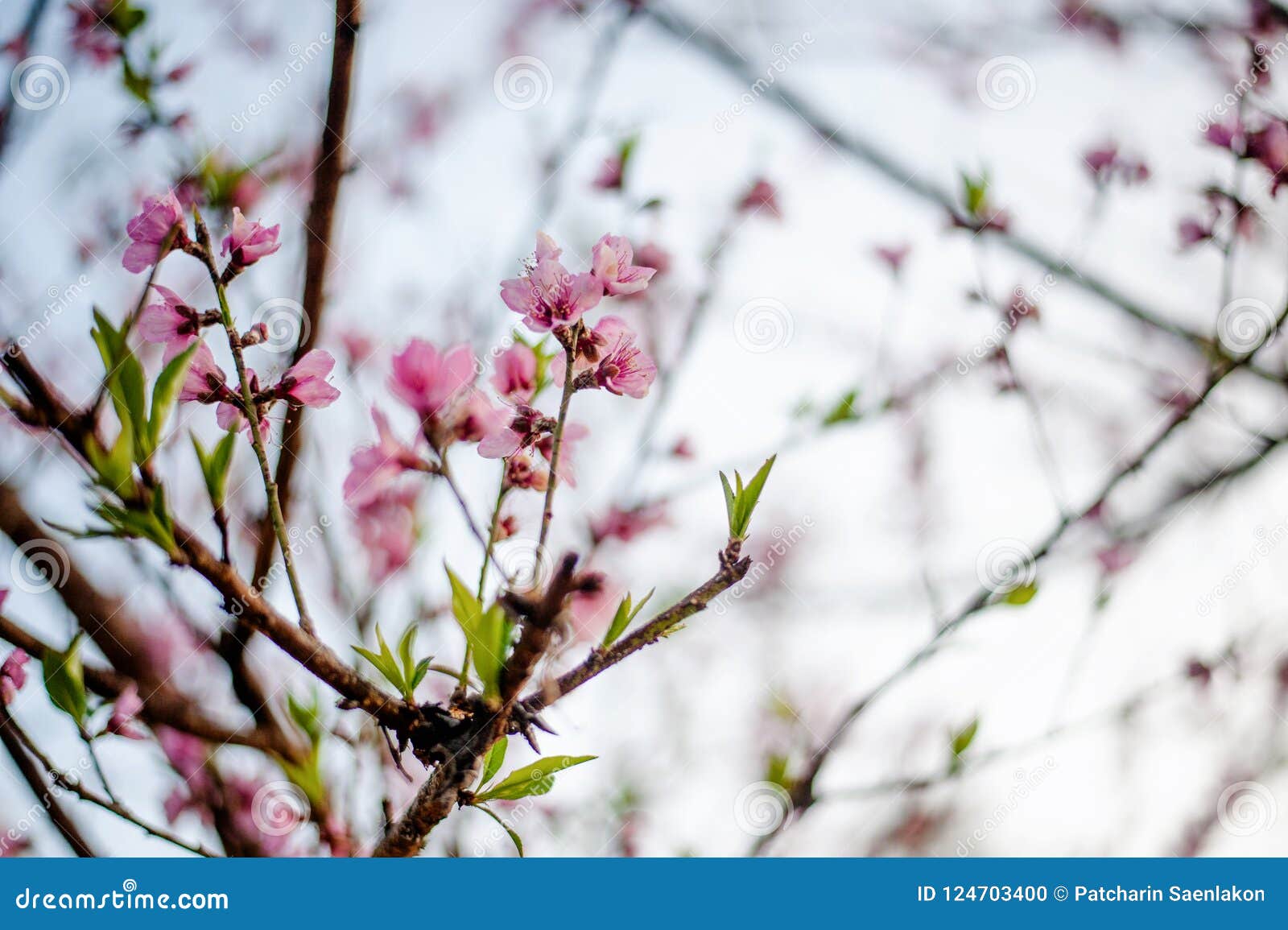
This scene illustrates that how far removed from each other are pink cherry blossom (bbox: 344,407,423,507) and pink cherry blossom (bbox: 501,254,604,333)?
0.21m

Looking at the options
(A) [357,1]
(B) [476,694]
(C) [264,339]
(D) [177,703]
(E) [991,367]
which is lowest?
(B) [476,694]

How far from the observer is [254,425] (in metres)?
0.78

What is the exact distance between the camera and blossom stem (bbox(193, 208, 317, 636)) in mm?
732

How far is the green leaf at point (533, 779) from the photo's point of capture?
0.87 metres

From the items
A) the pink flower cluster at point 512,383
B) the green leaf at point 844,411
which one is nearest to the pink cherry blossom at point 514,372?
the pink flower cluster at point 512,383

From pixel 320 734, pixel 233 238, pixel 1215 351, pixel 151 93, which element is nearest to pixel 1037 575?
pixel 1215 351

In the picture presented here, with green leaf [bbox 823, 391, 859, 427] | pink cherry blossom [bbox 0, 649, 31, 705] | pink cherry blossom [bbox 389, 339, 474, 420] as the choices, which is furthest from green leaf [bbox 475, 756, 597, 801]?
green leaf [bbox 823, 391, 859, 427]

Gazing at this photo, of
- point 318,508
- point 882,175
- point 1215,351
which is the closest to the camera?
point 1215,351

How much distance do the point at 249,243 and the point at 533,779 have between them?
2.28 ft

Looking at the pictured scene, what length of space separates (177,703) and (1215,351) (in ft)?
7.22

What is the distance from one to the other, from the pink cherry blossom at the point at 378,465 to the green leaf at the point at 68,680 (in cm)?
38

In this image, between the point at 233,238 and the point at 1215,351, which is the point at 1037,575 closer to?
the point at 1215,351

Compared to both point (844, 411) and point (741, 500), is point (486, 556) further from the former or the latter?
point (844, 411)

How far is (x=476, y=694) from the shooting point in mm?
856
